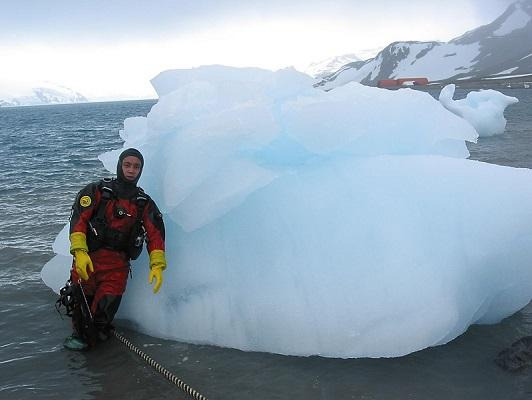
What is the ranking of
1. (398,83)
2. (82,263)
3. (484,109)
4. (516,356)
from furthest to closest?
(398,83)
(484,109)
(82,263)
(516,356)

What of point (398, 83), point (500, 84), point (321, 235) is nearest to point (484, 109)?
point (321, 235)

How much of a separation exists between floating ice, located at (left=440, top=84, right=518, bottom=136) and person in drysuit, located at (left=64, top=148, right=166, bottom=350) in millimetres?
22902

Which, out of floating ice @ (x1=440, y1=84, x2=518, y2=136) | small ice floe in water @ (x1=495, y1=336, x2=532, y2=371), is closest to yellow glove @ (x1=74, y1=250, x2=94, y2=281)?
small ice floe in water @ (x1=495, y1=336, x2=532, y2=371)

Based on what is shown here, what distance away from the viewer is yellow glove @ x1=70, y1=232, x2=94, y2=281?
4691mm

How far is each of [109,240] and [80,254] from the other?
330 mm

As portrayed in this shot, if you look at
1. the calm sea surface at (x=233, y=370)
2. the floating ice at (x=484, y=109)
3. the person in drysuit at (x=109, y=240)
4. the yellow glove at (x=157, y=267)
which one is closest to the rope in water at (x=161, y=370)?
the calm sea surface at (x=233, y=370)

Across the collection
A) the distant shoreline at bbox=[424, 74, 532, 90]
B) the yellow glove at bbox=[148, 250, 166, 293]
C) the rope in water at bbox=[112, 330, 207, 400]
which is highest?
the yellow glove at bbox=[148, 250, 166, 293]

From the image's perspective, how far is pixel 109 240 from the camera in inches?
195

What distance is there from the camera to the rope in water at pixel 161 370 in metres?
4.17

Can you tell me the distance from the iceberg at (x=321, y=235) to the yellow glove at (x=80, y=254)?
81 cm

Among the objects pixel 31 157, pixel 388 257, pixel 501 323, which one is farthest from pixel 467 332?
pixel 31 157

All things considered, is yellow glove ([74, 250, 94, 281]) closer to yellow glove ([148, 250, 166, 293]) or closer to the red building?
yellow glove ([148, 250, 166, 293])

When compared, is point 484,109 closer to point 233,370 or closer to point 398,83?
point 233,370

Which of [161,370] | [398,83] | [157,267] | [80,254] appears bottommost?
[398,83]
